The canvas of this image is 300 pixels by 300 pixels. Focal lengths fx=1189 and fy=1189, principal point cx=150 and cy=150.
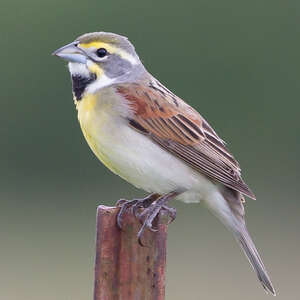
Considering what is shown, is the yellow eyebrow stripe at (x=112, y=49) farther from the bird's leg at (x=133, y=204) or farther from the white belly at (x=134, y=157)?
the bird's leg at (x=133, y=204)

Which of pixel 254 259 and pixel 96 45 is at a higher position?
pixel 96 45

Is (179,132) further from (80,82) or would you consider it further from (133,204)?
(133,204)

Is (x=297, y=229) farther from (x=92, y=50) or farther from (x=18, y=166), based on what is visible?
(x=92, y=50)

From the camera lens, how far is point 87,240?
13.8m

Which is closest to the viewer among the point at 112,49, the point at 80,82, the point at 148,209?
the point at 148,209

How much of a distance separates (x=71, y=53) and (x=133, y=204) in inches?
44.6

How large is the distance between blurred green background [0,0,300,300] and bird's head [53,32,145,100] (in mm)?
4472

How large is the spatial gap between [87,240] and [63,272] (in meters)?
1.08

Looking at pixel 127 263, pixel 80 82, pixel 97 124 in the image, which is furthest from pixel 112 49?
pixel 127 263

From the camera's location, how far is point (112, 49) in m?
7.54

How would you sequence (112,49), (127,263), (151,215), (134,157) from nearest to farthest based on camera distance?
Answer: (127,263), (151,215), (134,157), (112,49)

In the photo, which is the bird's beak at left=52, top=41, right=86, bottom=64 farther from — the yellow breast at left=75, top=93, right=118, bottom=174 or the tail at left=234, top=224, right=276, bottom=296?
the tail at left=234, top=224, right=276, bottom=296

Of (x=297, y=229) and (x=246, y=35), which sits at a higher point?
(x=246, y=35)

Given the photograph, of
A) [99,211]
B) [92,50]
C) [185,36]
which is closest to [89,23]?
[185,36]
